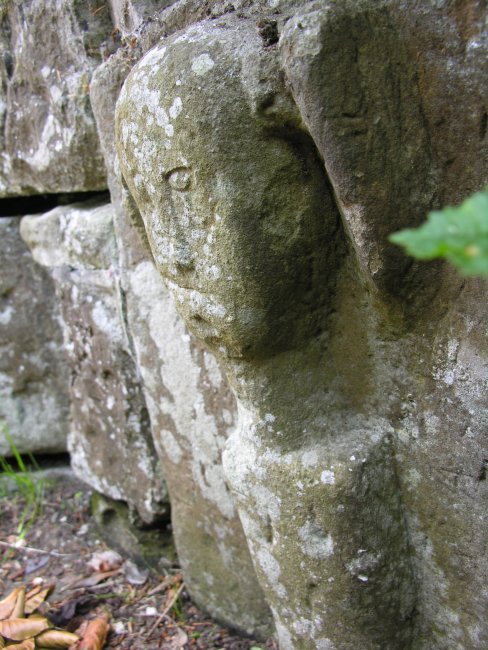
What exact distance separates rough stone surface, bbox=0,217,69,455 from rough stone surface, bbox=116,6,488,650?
3.24 ft

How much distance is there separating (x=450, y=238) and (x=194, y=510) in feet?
3.66

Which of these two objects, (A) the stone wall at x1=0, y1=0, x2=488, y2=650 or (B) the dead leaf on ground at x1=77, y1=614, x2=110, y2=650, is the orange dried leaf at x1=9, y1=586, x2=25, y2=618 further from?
(A) the stone wall at x1=0, y1=0, x2=488, y2=650

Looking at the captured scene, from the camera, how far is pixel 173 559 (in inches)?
62.5

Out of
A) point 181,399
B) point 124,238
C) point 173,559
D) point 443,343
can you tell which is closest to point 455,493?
point 443,343

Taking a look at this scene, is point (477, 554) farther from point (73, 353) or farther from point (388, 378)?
point (73, 353)

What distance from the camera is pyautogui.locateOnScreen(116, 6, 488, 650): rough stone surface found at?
29.5 inches

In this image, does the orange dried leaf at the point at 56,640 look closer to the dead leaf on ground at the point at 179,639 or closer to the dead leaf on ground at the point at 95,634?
the dead leaf on ground at the point at 95,634

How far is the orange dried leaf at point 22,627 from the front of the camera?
4.29 feet

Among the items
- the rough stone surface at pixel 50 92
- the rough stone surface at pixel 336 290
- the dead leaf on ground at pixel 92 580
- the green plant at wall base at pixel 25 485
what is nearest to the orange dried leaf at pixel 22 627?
Answer: the dead leaf on ground at pixel 92 580

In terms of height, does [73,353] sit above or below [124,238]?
below

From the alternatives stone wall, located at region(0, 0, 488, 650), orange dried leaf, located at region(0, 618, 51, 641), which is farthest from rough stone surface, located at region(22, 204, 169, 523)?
orange dried leaf, located at region(0, 618, 51, 641)

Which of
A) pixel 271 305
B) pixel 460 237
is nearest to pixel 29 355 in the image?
pixel 271 305

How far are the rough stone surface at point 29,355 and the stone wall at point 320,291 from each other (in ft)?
2.16

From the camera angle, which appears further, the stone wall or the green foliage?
the stone wall
